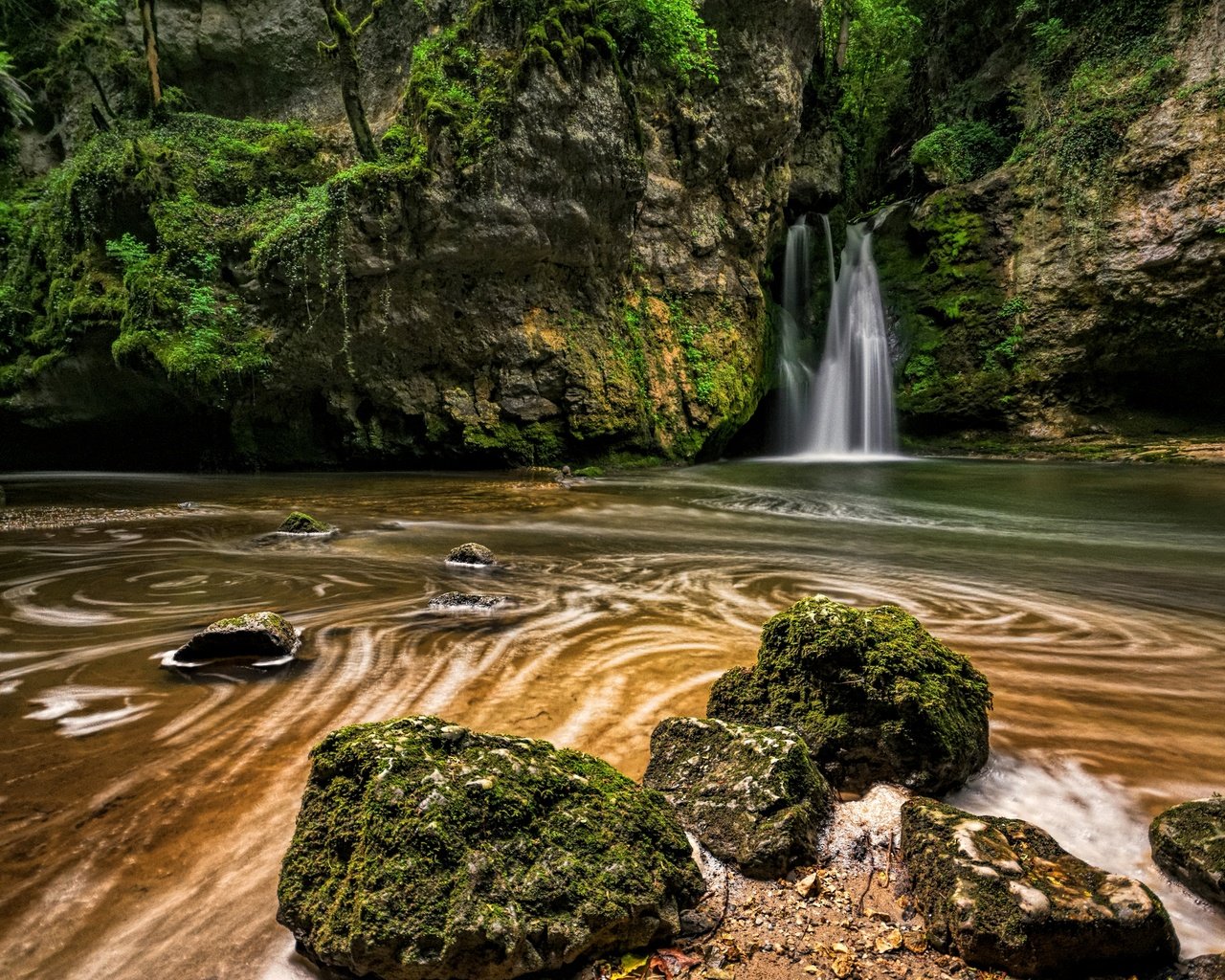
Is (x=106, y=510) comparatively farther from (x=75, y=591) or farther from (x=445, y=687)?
(x=445, y=687)

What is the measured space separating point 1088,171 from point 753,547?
1688 centimetres

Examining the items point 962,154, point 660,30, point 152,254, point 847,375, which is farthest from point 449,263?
point 962,154

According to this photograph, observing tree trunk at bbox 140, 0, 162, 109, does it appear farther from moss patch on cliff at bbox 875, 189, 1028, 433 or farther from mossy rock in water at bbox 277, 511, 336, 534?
moss patch on cliff at bbox 875, 189, 1028, 433

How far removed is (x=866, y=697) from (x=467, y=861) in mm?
1335

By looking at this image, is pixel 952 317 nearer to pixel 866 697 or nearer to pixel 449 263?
pixel 449 263

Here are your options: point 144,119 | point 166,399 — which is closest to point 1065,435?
point 166,399

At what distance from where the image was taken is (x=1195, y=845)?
4.98 feet

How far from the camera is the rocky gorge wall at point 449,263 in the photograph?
39.2 ft

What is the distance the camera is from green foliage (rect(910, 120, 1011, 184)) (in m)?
18.5

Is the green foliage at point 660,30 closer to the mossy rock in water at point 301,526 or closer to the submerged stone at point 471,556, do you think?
the mossy rock in water at point 301,526

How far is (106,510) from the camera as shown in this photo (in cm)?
808

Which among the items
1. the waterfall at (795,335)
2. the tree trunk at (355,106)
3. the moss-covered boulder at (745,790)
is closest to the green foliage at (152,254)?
the tree trunk at (355,106)

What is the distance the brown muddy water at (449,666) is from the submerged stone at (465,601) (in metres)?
0.12

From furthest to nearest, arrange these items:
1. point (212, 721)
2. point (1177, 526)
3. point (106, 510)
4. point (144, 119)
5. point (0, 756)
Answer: point (144, 119) < point (106, 510) < point (1177, 526) < point (212, 721) < point (0, 756)
